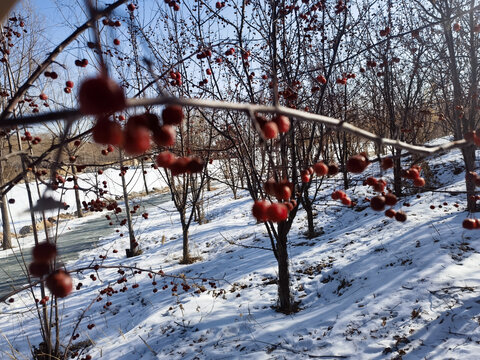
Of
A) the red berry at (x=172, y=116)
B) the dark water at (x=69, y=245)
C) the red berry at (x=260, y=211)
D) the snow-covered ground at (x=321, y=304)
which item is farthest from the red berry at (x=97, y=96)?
the dark water at (x=69, y=245)

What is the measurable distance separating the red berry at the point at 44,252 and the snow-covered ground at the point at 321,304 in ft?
6.06

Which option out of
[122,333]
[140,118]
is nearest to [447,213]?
[122,333]

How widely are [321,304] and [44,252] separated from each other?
380 centimetres

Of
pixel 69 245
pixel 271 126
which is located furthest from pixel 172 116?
pixel 69 245

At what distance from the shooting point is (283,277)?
3549 mm

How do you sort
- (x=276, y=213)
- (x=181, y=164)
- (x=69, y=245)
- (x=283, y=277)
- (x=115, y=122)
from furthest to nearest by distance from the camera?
(x=69, y=245) < (x=283, y=277) < (x=276, y=213) < (x=181, y=164) < (x=115, y=122)

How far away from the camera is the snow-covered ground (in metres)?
2.84

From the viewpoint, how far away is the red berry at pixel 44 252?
661mm

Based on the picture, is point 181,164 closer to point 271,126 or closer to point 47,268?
point 271,126

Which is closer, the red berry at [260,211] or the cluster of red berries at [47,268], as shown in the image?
the cluster of red berries at [47,268]

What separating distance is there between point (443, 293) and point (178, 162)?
357 cm

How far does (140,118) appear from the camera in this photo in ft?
2.11

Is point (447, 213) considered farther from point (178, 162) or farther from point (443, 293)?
point (178, 162)

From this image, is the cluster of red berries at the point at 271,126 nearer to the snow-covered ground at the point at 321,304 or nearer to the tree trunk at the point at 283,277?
the snow-covered ground at the point at 321,304
